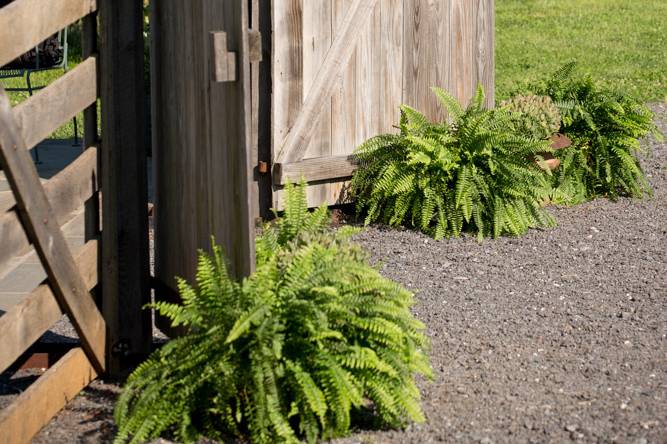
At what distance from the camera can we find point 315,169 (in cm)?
728

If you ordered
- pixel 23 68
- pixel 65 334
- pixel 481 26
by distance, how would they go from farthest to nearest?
pixel 23 68 < pixel 481 26 < pixel 65 334

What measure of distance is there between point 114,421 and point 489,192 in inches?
137

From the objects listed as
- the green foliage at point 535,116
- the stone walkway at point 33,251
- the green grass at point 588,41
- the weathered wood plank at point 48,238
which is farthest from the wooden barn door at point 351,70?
the green grass at point 588,41

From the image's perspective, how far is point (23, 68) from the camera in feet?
32.4

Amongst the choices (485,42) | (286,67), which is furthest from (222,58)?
(485,42)

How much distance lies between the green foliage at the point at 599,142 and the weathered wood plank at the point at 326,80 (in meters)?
1.72

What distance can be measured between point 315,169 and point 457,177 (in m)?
0.98

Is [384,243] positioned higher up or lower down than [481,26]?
lower down

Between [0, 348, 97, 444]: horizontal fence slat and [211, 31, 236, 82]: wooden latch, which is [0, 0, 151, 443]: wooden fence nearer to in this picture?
[0, 348, 97, 444]: horizontal fence slat

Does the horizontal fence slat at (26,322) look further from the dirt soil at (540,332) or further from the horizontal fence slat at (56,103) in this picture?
the horizontal fence slat at (56,103)

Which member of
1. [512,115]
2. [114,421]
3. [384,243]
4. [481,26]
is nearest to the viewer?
[114,421]

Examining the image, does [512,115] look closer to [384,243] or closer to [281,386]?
[384,243]

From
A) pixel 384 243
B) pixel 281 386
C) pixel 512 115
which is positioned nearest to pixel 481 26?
pixel 512 115

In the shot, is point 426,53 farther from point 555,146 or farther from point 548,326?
point 548,326
